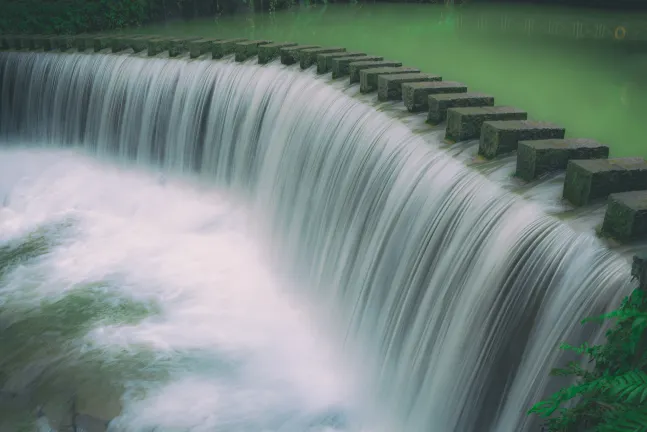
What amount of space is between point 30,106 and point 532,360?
12635mm

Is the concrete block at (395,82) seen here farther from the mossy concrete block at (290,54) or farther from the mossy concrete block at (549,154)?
the mossy concrete block at (290,54)

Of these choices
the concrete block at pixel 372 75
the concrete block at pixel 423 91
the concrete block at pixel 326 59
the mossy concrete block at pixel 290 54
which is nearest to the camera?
the concrete block at pixel 423 91

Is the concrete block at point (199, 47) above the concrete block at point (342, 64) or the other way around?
above

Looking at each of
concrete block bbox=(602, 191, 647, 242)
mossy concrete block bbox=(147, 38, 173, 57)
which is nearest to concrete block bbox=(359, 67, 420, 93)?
concrete block bbox=(602, 191, 647, 242)

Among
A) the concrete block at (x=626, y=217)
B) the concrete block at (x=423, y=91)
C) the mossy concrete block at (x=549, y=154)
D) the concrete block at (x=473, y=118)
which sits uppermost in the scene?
the concrete block at (x=423, y=91)

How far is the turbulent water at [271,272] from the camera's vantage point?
4.00 metres

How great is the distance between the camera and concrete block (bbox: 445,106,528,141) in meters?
5.41

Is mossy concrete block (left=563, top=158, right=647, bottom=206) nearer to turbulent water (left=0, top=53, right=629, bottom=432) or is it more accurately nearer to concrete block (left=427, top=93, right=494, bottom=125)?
turbulent water (left=0, top=53, right=629, bottom=432)

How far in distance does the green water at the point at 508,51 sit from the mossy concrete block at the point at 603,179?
2675 mm

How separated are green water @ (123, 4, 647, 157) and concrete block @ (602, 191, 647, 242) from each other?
3.20 m

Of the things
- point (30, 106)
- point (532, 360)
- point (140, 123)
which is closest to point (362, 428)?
point (532, 360)

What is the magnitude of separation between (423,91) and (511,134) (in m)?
1.79

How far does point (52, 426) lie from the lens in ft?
18.2

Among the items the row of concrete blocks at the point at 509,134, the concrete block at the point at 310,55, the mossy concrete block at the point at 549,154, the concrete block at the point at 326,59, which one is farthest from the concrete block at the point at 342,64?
the mossy concrete block at the point at 549,154
